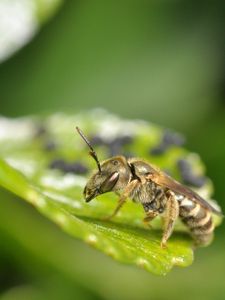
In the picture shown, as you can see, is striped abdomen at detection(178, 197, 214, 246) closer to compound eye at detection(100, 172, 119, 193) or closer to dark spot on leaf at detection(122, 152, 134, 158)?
compound eye at detection(100, 172, 119, 193)

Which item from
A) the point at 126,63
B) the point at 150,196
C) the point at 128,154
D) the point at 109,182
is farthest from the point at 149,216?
the point at 126,63

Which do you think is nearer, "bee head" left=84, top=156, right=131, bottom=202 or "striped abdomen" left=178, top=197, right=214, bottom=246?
"bee head" left=84, top=156, right=131, bottom=202

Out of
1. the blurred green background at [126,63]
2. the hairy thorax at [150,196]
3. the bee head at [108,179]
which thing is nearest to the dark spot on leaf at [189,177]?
the hairy thorax at [150,196]

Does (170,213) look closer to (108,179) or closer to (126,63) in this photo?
(108,179)

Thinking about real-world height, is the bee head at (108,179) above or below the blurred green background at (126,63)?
above

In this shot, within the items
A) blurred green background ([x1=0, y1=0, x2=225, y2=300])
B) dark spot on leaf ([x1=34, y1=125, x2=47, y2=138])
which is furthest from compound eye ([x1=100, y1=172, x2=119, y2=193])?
blurred green background ([x1=0, y1=0, x2=225, y2=300])

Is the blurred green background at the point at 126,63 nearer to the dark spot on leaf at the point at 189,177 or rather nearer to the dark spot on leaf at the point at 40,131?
the dark spot on leaf at the point at 40,131
